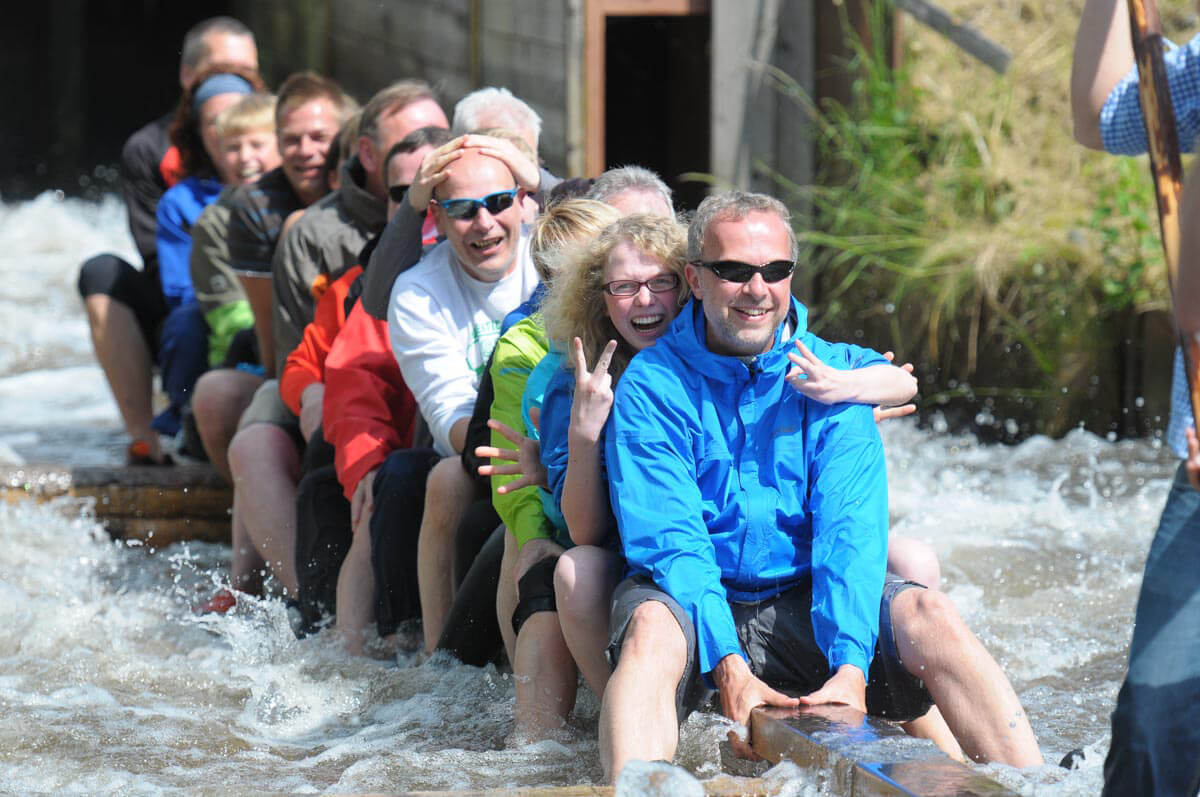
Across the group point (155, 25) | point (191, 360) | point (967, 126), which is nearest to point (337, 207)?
point (191, 360)

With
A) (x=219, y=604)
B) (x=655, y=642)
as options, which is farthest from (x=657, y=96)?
(x=655, y=642)

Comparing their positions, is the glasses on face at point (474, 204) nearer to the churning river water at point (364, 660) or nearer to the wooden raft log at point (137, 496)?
the churning river water at point (364, 660)

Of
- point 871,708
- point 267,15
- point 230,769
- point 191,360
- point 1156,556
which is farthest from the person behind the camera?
point 267,15

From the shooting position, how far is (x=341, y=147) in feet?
15.8

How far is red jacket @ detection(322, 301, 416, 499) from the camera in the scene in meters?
4.11

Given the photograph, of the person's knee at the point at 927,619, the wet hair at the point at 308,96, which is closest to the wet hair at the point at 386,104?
the wet hair at the point at 308,96

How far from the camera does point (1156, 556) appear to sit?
7.31 feet

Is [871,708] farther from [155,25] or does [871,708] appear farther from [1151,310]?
[155,25]

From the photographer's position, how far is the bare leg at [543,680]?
3.22 meters

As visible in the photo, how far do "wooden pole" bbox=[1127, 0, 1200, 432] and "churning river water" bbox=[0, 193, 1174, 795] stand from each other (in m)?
1.00

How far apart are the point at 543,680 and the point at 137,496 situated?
2586 mm

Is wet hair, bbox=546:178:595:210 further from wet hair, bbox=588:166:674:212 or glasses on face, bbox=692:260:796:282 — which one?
glasses on face, bbox=692:260:796:282

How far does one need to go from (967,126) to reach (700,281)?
3.69 metres

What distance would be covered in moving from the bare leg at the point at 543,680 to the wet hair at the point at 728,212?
0.79 meters
